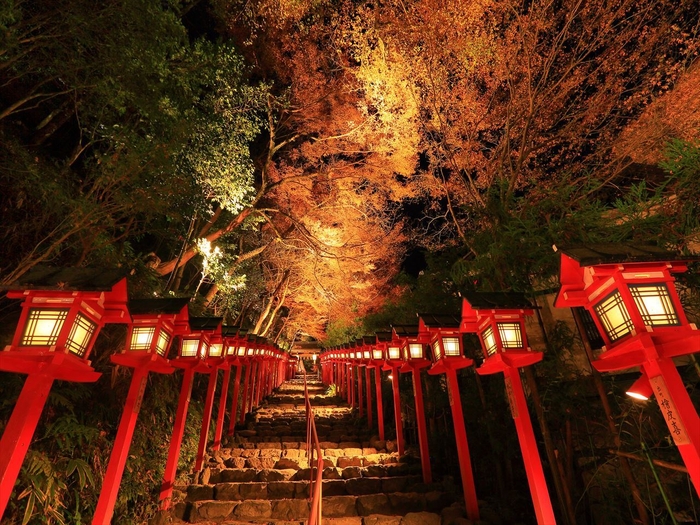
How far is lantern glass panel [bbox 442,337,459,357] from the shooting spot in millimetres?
7309

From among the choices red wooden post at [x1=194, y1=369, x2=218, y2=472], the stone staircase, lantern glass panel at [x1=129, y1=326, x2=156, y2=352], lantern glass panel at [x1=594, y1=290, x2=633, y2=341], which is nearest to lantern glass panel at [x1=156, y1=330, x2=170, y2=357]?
lantern glass panel at [x1=129, y1=326, x2=156, y2=352]

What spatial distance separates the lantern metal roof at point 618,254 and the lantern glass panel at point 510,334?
63.6 inches

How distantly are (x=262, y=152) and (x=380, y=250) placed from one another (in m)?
7.01

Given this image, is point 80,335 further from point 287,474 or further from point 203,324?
point 287,474

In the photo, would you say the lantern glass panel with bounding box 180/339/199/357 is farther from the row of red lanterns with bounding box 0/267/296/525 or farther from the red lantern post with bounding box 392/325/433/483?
the red lantern post with bounding box 392/325/433/483

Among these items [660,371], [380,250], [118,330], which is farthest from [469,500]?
[380,250]

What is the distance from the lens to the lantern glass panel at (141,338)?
5.34 meters

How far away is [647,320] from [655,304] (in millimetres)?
203

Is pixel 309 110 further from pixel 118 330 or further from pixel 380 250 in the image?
pixel 118 330

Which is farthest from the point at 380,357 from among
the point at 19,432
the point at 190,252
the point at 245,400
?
the point at 19,432

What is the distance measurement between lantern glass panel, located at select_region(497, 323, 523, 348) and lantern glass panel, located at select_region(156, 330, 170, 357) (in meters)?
5.06

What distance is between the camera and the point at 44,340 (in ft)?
12.5

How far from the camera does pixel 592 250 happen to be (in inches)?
148

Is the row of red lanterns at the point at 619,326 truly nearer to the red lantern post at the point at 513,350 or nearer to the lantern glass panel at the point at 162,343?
the red lantern post at the point at 513,350
